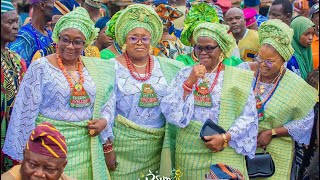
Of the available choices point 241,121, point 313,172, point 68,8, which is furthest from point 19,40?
point 313,172

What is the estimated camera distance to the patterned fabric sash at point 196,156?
724 centimetres

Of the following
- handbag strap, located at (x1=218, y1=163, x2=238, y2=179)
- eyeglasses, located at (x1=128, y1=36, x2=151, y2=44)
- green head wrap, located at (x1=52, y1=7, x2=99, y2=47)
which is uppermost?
green head wrap, located at (x1=52, y1=7, x2=99, y2=47)

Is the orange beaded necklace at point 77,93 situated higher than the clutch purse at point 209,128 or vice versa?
the orange beaded necklace at point 77,93

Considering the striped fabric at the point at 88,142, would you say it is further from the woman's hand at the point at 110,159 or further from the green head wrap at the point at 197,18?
the green head wrap at the point at 197,18

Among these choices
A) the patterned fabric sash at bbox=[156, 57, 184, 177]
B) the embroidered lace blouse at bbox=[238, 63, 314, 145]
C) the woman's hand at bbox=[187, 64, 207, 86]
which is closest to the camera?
the woman's hand at bbox=[187, 64, 207, 86]

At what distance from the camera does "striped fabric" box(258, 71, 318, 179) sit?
304 inches

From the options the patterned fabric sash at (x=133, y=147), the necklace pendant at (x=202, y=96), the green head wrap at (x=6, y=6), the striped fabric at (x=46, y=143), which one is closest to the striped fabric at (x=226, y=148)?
the necklace pendant at (x=202, y=96)

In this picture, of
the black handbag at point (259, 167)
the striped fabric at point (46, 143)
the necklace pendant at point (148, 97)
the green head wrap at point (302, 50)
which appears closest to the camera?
the striped fabric at point (46, 143)

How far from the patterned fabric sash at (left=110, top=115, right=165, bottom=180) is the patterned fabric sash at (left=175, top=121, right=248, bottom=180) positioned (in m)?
0.25

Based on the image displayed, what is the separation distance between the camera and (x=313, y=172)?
5543 mm

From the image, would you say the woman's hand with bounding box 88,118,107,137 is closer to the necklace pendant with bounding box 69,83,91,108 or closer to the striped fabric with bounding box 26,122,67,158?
the necklace pendant with bounding box 69,83,91,108

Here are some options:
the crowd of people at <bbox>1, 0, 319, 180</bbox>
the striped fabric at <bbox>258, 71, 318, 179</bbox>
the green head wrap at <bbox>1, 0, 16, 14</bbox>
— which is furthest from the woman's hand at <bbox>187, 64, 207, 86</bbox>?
the green head wrap at <bbox>1, 0, 16, 14</bbox>

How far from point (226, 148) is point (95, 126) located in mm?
1192

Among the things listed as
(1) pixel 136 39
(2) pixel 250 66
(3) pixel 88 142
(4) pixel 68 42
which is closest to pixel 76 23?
(4) pixel 68 42
